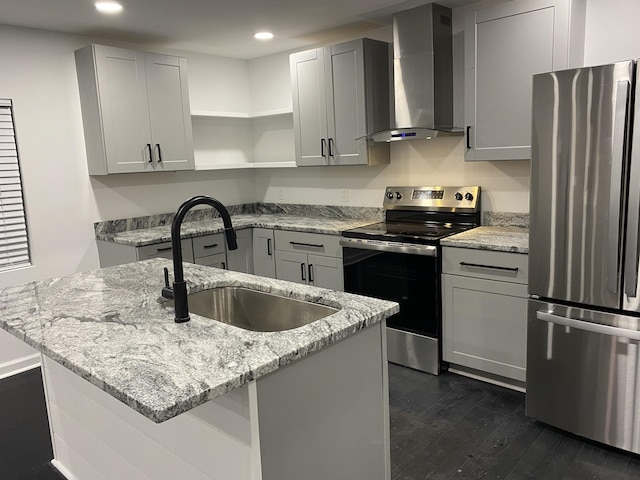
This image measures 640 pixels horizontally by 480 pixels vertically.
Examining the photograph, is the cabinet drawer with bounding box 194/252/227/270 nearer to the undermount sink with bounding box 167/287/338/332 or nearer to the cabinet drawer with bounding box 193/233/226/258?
the cabinet drawer with bounding box 193/233/226/258

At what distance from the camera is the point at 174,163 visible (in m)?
4.12

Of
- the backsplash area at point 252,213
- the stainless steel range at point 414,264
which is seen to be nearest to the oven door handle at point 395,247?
the stainless steel range at point 414,264

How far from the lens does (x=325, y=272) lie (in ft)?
12.8

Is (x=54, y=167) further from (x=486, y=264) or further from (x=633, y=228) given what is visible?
(x=633, y=228)

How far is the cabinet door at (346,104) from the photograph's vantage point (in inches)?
147

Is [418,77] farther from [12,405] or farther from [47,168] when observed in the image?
[12,405]

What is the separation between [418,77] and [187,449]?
2.70 metres

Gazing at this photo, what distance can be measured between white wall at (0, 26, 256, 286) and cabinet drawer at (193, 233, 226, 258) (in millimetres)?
691

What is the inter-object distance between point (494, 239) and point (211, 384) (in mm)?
2277

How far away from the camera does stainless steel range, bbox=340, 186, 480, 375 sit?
322 cm

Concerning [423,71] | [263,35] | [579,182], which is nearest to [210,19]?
[263,35]

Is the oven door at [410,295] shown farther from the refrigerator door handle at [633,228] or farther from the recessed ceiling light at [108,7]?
the recessed ceiling light at [108,7]

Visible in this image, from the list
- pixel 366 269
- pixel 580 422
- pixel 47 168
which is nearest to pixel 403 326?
pixel 366 269

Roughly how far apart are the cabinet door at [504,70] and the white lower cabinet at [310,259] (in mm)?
1205
